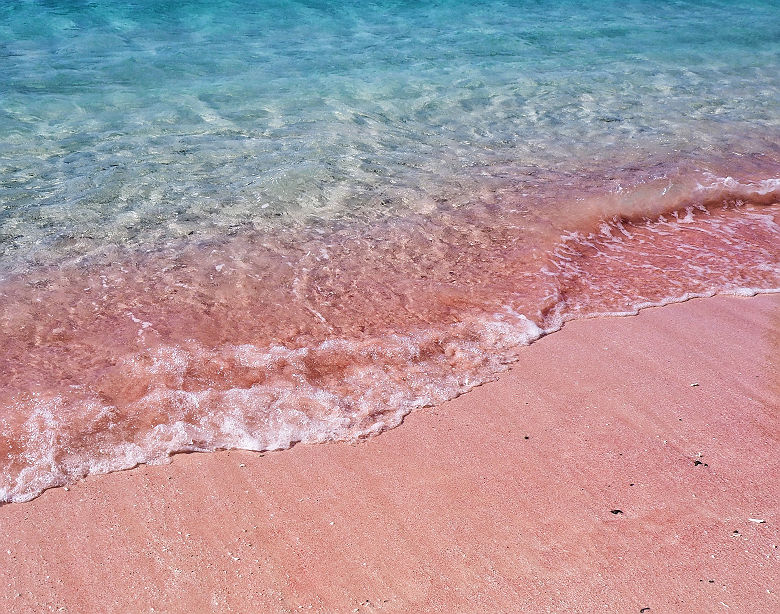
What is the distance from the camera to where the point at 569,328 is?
4.11 metres

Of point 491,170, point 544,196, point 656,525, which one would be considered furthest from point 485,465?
point 491,170

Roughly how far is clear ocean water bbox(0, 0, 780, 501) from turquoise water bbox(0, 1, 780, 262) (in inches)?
1.6

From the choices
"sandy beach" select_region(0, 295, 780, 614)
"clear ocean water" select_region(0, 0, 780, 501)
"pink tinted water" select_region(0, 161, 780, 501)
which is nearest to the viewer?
"sandy beach" select_region(0, 295, 780, 614)

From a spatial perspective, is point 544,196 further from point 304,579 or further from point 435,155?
point 304,579

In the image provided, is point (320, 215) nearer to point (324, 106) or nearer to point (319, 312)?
point (319, 312)

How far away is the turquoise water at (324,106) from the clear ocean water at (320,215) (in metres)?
0.04

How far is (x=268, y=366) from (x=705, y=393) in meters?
2.26

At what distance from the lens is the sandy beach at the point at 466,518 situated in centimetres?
246

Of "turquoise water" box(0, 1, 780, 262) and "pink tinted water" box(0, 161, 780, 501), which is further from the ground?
"turquoise water" box(0, 1, 780, 262)

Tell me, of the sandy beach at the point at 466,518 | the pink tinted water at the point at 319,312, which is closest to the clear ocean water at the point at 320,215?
the pink tinted water at the point at 319,312

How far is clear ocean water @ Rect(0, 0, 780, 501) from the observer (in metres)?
3.54

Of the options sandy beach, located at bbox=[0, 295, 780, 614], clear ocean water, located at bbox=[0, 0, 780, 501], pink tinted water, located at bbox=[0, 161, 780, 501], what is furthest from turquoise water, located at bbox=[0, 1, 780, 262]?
sandy beach, located at bbox=[0, 295, 780, 614]

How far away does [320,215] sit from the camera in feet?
18.1

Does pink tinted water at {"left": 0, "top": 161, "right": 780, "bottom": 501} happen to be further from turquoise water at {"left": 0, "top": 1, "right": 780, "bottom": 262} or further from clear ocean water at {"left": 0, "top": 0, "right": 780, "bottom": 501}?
turquoise water at {"left": 0, "top": 1, "right": 780, "bottom": 262}
